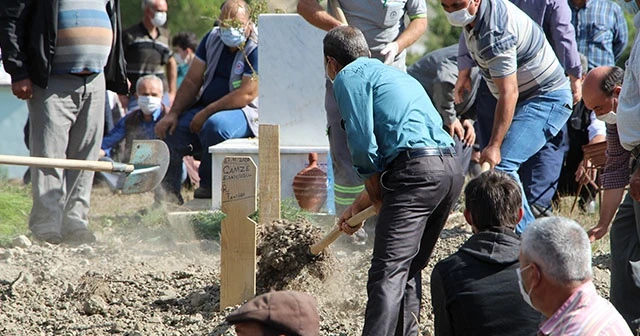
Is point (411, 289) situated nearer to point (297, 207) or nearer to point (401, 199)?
point (401, 199)

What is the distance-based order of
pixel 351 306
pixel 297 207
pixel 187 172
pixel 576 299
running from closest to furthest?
pixel 576 299
pixel 351 306
pixel 297 207
pixel 187 172

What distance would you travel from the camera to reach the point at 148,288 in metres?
6.48

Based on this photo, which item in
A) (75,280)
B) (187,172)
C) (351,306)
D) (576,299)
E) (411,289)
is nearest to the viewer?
(576,299)

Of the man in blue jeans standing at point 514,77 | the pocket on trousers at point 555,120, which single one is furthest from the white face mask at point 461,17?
the pocket on trousers at point 555,120

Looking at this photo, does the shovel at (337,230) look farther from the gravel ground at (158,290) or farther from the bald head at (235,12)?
the bald head at (235,12)

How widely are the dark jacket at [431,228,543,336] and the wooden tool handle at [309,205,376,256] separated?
1.24m

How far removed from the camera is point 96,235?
8.34 m

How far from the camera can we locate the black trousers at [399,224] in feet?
16.3

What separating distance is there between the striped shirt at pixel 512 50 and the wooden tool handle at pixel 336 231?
142 centimetres

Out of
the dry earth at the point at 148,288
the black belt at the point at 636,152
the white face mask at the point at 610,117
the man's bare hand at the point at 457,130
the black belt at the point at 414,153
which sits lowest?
the dry earth at the point at 148,288

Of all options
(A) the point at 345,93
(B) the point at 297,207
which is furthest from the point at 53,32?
(A) the point at 345,93

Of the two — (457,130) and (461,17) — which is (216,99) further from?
(461,17)

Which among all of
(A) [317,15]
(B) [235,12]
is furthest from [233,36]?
(A) [317,15]

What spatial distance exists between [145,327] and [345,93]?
1.78 meters
